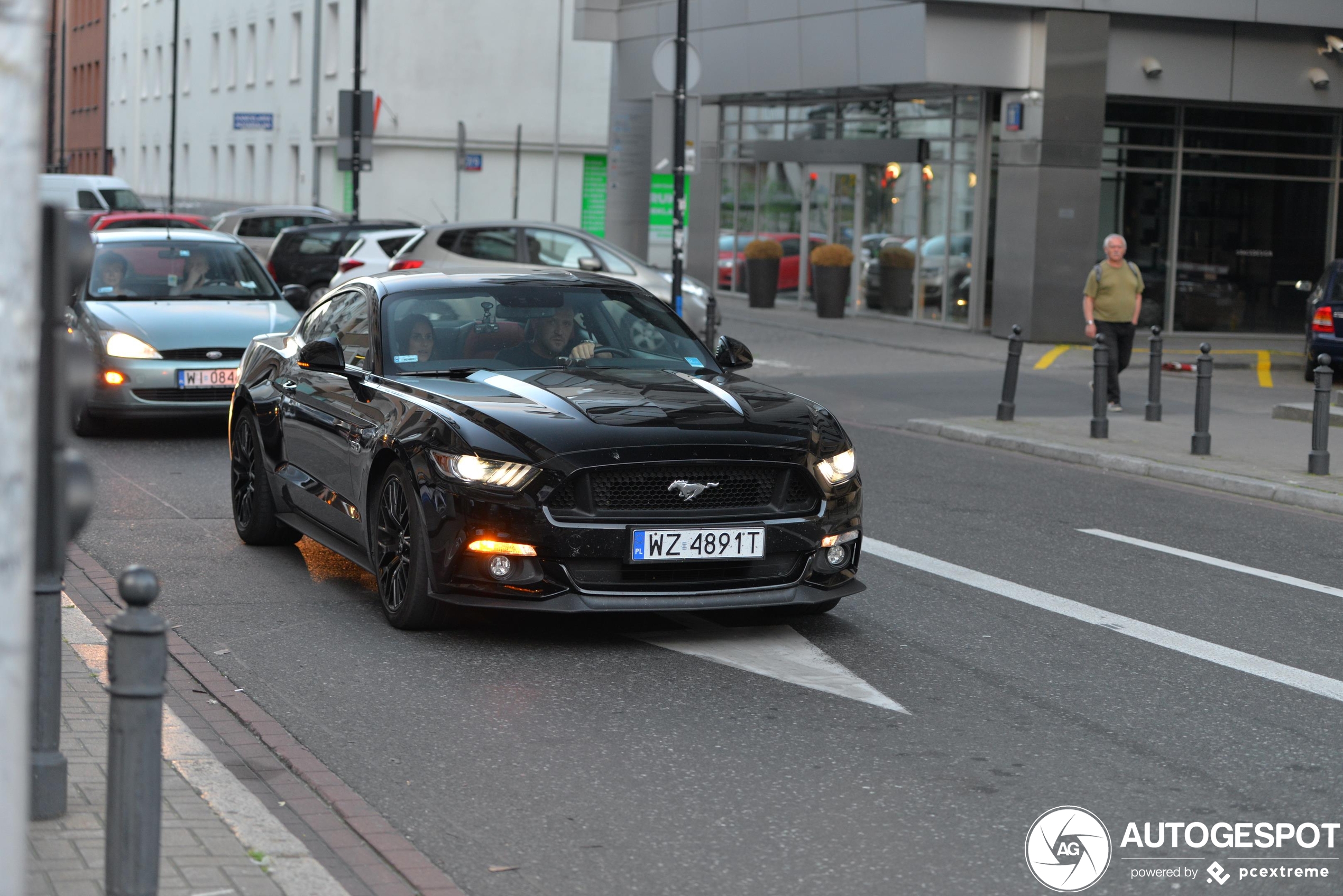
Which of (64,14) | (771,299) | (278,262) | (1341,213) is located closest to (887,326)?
(771,299)

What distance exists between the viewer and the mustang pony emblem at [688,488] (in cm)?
695

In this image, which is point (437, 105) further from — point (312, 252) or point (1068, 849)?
point (1068, 849)

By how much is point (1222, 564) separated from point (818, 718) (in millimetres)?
4264

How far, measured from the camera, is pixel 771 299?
112 ft

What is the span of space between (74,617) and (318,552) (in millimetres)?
2159

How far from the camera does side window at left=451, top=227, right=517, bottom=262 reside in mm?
23453

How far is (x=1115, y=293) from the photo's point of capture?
55.6 feet

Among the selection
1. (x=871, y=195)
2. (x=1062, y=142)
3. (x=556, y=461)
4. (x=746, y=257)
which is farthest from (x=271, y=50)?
(x=556, y=461)

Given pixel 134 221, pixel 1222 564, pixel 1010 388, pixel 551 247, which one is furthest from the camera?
pixel 134 221

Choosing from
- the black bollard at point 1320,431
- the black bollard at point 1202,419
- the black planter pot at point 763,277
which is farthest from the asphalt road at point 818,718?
the black planter pot at point 763,277

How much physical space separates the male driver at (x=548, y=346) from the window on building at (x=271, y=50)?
47557mm

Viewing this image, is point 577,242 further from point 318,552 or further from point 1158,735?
point 1158,735

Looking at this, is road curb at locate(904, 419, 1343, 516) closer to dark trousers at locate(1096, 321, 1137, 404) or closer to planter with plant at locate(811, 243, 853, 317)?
dark trousers at locate(1096, 321, 1137, 404)

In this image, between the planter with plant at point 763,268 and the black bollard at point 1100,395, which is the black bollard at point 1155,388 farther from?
the planter with plant at point 763,268
